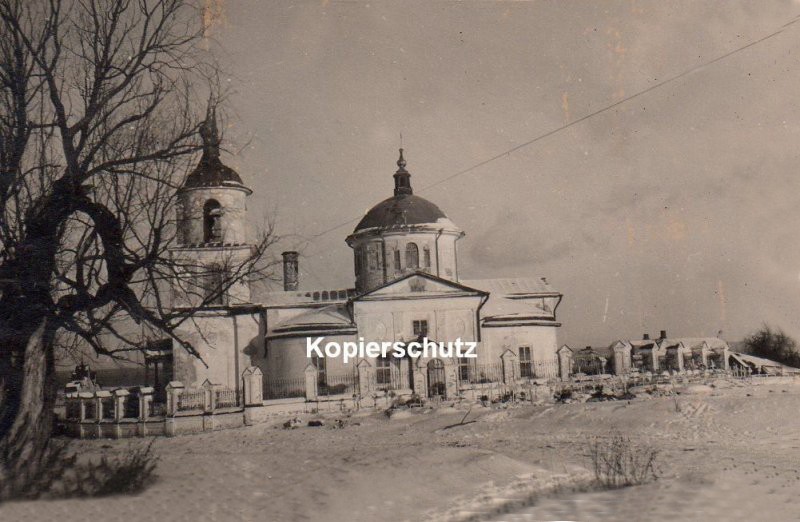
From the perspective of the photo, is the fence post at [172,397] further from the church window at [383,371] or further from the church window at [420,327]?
the church window at [420,327]

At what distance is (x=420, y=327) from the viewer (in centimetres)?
2586

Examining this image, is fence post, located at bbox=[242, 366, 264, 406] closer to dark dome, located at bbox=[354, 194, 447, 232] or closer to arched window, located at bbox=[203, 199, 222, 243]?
arched window, located at bbox=[203, 199, 222, 243]

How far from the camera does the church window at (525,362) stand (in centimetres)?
2594

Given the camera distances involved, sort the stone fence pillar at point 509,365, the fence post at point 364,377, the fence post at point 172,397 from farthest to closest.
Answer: the stone fence pillar at point 509,365 → the fence post at point 364,377 → the fence post at point 172,397

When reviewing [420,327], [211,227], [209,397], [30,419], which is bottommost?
[209,397]

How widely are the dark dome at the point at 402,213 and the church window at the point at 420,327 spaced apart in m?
5.23

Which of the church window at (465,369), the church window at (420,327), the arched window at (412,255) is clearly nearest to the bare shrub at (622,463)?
the church window at (465,369)

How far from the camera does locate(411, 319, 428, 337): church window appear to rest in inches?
1013

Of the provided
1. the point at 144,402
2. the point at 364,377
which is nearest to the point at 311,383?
the point at 364,377

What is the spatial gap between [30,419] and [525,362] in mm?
19838

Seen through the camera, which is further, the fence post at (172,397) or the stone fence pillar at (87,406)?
the fence post at (172,397)

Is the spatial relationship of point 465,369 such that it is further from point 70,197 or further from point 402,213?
point 70,197

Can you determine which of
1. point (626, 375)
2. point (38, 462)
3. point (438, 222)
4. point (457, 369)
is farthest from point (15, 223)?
point (438, 222)

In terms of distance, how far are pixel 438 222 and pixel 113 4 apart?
822 inches
